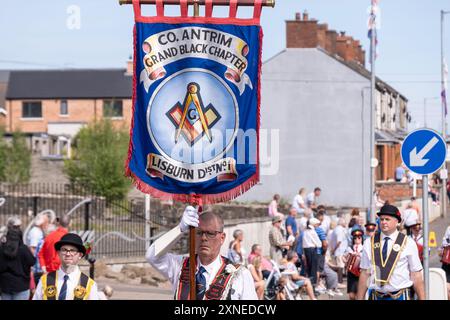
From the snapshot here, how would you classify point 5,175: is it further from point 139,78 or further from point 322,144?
point 139,78

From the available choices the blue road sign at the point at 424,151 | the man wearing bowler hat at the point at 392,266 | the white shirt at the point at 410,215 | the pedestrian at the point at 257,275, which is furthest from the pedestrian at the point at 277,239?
the man wearing bowler hat at the point at 392,266

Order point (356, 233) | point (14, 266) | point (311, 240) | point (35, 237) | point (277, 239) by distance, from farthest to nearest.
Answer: point (277, 239), point (311, 240), point (356, 233), point (35, 237), point (14, 266)

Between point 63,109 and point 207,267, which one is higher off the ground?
point 63,109

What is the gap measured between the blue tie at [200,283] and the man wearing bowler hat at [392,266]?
13.2 ft

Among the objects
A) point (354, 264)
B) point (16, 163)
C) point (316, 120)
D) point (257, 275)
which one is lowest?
point (257, 275)

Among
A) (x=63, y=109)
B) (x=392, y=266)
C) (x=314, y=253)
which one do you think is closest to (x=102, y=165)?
(x=314, y=253)

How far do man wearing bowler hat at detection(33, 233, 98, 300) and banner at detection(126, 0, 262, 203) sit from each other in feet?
3.42

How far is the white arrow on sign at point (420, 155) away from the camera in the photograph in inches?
545

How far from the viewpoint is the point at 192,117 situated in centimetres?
740

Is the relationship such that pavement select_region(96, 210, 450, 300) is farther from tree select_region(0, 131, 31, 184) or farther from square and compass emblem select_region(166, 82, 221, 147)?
tree select_region(0, 131, 31, 184)

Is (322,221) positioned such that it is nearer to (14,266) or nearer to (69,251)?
(14,266)

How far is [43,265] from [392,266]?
529 centimetres

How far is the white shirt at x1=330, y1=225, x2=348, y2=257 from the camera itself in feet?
74.7

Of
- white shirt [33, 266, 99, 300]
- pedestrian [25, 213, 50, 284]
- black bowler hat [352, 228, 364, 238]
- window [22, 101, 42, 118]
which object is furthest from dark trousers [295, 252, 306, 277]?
window [22, 101, 42, 118]
